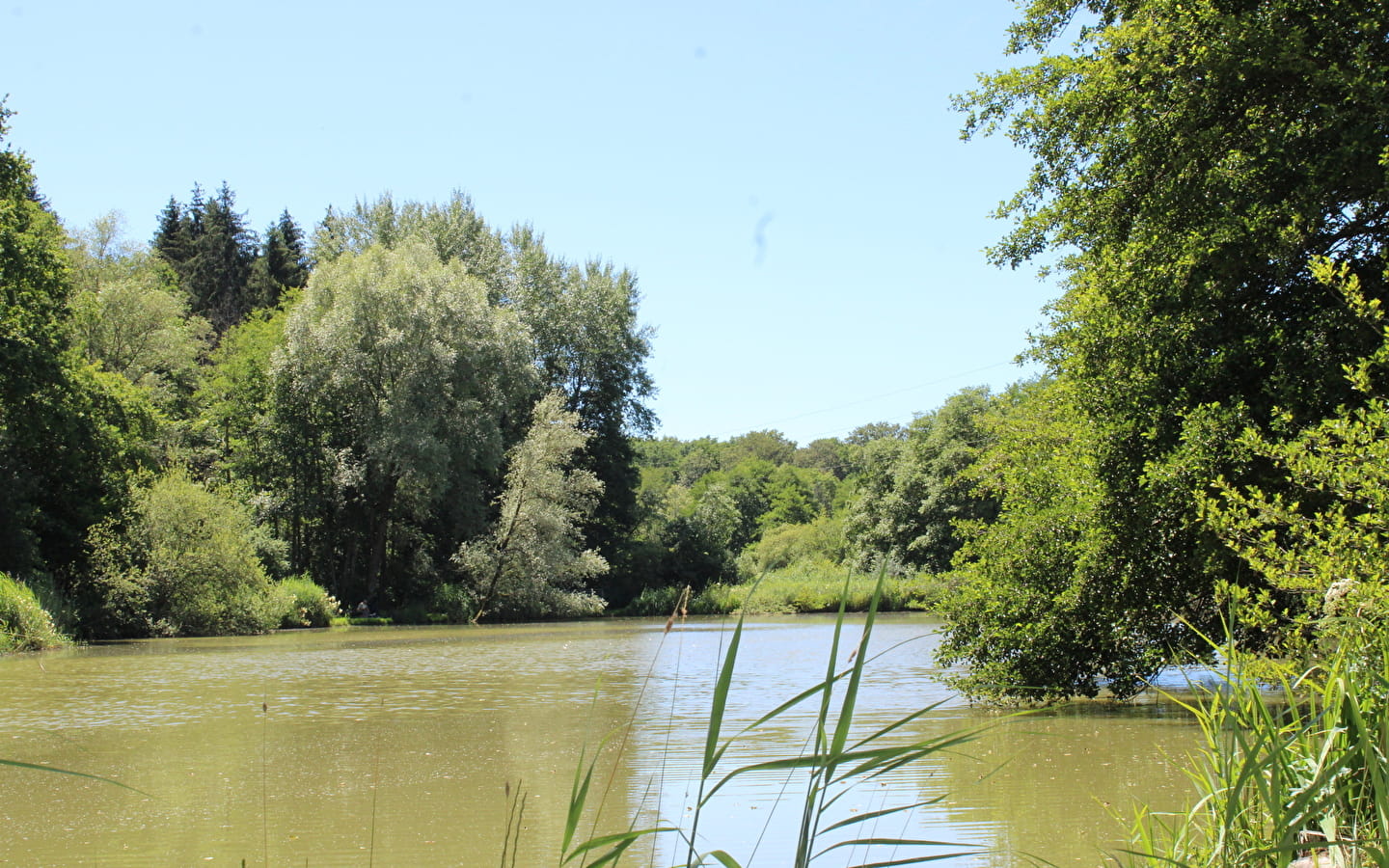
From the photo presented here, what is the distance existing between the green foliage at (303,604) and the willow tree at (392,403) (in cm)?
416

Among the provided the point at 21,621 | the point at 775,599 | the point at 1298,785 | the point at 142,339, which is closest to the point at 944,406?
the point at 775,599

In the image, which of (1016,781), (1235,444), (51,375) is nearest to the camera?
(1016,781)

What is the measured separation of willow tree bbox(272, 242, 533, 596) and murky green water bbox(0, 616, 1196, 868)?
17.8 metres

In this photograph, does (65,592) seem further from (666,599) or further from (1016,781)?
(1016,781)

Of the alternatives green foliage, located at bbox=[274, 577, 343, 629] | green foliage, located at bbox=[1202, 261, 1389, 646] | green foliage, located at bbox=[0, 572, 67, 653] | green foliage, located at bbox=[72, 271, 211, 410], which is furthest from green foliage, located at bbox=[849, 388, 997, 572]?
green foliage, located at bbox=[1202, 261, 1389, 646]

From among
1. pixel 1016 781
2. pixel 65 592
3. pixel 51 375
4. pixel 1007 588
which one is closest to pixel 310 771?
pixel 1016 781

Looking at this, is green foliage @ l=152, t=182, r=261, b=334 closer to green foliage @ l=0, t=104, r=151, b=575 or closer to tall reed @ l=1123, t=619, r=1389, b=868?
green foliage @ l=0, t=104, r=151, b=575

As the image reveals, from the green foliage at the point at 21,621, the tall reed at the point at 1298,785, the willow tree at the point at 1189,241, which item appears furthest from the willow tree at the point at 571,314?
the tall reed at the point at 1298,785

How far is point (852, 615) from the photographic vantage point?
1334 inches

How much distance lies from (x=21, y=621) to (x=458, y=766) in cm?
1560

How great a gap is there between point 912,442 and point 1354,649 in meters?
46.0

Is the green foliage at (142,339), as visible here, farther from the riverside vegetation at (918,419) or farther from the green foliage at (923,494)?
the green foliage at (923,494)

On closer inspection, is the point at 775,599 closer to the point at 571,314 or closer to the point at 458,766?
the point at 571,314

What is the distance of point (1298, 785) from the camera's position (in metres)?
3.57
